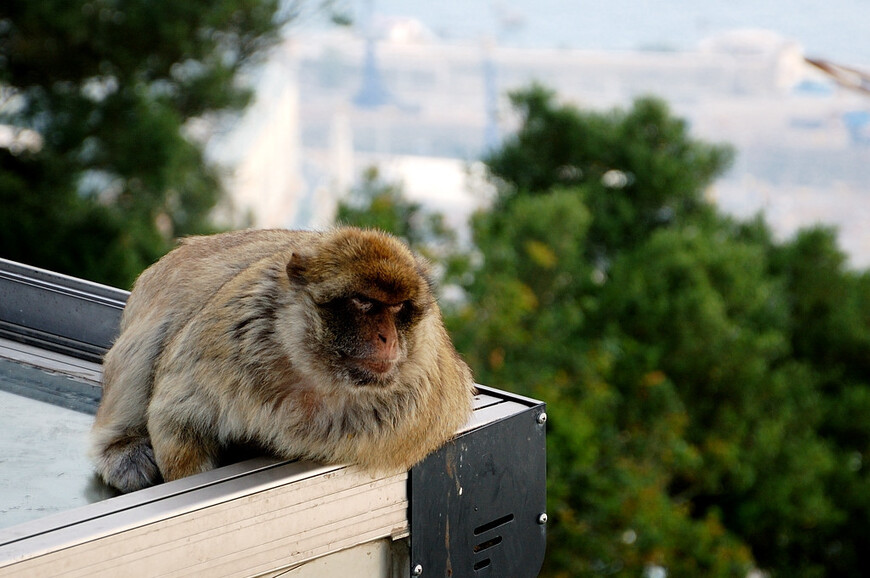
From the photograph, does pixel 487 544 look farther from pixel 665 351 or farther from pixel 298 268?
pixel 665 351

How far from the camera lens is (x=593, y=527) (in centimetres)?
812

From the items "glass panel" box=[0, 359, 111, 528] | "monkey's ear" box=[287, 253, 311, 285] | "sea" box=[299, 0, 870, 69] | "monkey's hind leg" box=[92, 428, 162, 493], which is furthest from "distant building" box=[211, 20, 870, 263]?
"monkey's ear" box=[287, 253, 311, 285]

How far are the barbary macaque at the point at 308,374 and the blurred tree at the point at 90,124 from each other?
23.1 feet

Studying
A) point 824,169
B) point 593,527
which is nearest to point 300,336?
point 593,527

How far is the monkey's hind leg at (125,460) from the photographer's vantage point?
1.94 m

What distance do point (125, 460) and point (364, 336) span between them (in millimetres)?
490

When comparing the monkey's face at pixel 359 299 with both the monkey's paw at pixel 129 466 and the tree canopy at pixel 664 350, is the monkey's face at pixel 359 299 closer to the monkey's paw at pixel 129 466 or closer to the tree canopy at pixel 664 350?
the monkey's paw at pixel 129 466

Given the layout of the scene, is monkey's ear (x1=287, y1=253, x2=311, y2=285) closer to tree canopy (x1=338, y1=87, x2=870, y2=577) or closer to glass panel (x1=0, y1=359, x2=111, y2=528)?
glass panel (x1=0, y1=359, x2=111, y2=528)

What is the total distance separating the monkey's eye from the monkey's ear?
10cm

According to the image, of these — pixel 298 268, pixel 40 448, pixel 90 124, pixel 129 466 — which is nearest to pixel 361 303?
pixel 298 268

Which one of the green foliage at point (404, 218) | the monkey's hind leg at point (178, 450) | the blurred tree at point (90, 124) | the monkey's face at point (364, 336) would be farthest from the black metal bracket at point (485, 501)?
the blurred tree at point (90, 124)

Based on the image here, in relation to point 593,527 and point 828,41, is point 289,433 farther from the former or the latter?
point 828,41

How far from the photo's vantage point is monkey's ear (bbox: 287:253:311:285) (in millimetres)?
1964

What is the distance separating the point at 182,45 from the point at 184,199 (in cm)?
222
